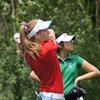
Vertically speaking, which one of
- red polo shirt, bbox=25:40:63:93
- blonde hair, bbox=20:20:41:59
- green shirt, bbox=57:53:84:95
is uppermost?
blonde hair, bbox=20:20:41:59

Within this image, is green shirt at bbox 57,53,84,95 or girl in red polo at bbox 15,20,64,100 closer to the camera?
girl in red polo at bbox 15,20,64,100

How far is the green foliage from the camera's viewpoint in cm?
933

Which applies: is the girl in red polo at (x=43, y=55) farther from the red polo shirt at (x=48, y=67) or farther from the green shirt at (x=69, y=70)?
the green shirt at (x=69, y=70)

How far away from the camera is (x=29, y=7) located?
34.1ft

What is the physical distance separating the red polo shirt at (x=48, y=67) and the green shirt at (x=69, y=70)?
62 centimetres

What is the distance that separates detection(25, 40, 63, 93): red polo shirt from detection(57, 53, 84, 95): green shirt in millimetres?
618

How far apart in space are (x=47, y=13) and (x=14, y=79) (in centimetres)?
183

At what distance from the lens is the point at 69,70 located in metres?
6.12

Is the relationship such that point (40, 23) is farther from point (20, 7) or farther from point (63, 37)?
point (20, 7)

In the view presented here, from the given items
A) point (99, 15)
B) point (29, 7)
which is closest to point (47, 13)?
point (29, 7)

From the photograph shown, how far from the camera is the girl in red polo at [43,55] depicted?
17.3ft

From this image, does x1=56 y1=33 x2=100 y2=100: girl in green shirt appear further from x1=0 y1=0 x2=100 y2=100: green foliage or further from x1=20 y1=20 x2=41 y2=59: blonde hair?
x1=0 y1=0 x2=100 y2=100: green foliage

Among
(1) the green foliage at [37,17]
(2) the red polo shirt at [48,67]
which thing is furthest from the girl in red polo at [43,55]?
(1) the green foliage at [37,17]

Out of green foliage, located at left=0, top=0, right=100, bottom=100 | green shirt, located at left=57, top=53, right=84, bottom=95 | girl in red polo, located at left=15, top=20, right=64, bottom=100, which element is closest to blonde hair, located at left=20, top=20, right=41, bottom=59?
girl in red polo, located at left=15, top=20, right=64, bottom=100
